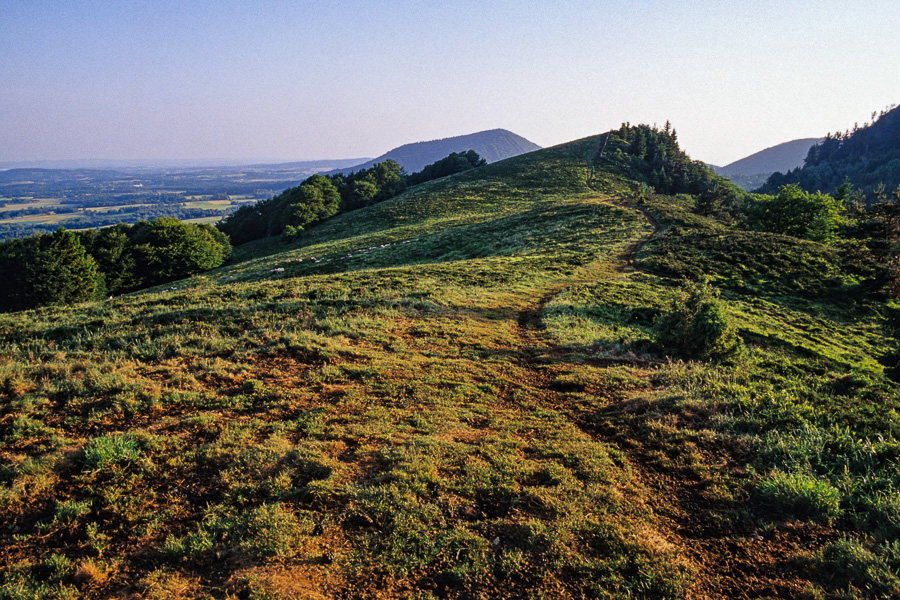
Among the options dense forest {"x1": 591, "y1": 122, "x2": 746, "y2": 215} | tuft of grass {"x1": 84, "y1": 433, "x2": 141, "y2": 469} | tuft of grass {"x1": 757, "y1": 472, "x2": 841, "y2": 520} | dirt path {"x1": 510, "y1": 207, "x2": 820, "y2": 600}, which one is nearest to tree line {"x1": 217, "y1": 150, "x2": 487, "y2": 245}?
dense forest {"x1": 591, "y1": 122, "x2": 746, "y2": 215}

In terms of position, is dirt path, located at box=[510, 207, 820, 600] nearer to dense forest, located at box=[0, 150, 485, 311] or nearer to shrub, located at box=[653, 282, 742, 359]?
shrub, located at box=[653, 282, 742, 359]

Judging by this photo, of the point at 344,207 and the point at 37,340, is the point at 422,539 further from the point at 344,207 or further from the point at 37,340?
the point at 344,207

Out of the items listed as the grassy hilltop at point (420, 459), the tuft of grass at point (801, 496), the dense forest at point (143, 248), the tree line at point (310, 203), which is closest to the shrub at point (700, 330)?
the grassy hilltop at point (420, 459)

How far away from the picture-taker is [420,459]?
696 cm

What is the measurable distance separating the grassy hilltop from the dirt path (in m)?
0.04

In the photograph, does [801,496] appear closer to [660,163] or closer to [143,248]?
[143,248]

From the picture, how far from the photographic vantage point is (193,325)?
13.0 m

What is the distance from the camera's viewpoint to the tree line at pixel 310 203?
75794mm

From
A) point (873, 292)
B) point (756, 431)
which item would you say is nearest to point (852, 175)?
point (873, 292)

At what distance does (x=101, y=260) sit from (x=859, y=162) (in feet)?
894

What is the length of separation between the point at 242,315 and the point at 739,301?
2806 centimetres

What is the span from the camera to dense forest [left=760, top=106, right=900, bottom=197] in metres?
152

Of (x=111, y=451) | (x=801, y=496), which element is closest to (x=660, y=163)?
(x=801, y=496)

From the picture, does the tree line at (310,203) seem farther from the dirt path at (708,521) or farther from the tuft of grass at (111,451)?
the dirt path at (708,521)
